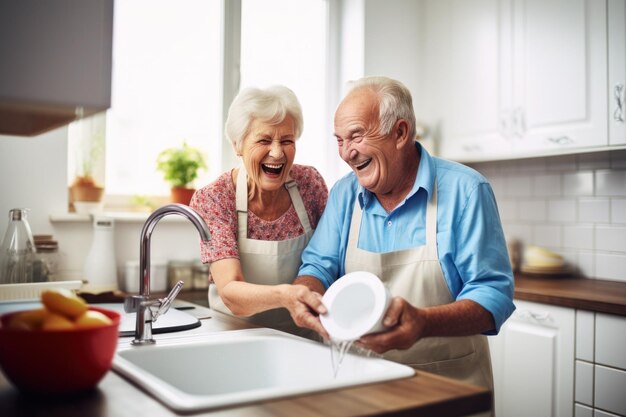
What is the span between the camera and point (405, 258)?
1.55 m

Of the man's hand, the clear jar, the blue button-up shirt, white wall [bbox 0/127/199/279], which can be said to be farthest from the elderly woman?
white wall [bbox 0/127/199/279]

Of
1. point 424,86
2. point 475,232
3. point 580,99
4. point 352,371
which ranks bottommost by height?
point 352,371

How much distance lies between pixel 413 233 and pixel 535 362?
1.19m

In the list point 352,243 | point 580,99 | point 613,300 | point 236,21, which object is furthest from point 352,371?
point 236,21

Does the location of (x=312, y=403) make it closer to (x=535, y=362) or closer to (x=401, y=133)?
(x=401, y=133)

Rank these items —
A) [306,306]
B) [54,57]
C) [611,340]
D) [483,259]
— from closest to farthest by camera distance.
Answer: [54,57]
[306,306]
[483,259]
[611,340]

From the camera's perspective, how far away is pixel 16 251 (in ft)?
6.91

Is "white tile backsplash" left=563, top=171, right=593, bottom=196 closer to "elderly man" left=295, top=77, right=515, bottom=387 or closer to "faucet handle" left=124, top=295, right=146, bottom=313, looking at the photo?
"elderly man" left=295, top=77, right=515, bottom=387

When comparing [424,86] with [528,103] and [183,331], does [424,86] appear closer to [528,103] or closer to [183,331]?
[528,103]

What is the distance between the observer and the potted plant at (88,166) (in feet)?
8.19

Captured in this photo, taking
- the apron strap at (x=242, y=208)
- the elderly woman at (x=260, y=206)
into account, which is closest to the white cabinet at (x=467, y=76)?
the elderly woman at (x=260, y=206)

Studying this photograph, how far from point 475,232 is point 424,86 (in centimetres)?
213

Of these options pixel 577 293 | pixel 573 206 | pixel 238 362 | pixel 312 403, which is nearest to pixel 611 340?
pixel 577 293

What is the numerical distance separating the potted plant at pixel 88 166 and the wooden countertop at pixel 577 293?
1.90 m
